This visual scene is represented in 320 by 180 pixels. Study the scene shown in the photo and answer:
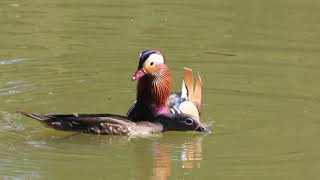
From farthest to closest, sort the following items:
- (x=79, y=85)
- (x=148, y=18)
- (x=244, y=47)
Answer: (x=148, y=18) → (x=244, y=47) → (x=79, y=85)

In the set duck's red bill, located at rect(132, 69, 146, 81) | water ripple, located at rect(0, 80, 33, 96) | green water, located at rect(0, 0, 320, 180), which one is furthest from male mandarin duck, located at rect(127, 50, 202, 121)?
water ripple, located at rect(0, 80, 33, 96)

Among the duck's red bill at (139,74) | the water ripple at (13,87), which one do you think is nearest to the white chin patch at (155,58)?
the duck's red bill at (139,74)

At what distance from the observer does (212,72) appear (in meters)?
13.4

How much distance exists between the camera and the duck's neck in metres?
10.9

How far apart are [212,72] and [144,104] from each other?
8.32 feet

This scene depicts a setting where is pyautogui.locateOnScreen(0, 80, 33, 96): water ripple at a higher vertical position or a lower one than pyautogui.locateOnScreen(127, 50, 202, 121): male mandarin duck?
lower

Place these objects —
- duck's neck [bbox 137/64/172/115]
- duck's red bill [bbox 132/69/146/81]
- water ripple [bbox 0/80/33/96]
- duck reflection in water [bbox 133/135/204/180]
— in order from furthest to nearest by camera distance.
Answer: water ripple [bbox 0/80/33/96]
duck's neck [bbox 137/64/172/115]
duck's red bill [bbox 132/69/146/81]
duck reflection in water [bbox 133/135/204/180]

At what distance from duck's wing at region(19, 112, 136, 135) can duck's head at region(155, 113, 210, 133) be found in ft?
1.25

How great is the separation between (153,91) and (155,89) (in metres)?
0.03

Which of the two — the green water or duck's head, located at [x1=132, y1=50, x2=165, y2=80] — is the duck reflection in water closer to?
the green water

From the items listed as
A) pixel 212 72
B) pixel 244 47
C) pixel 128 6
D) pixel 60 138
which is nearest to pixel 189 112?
pixel 60 138

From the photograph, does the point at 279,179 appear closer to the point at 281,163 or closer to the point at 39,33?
the point at 281,163

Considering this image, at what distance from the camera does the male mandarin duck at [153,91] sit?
35.5 feet

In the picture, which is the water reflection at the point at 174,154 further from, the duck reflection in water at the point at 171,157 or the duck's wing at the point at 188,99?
the duck's wing at the point at 188,99
